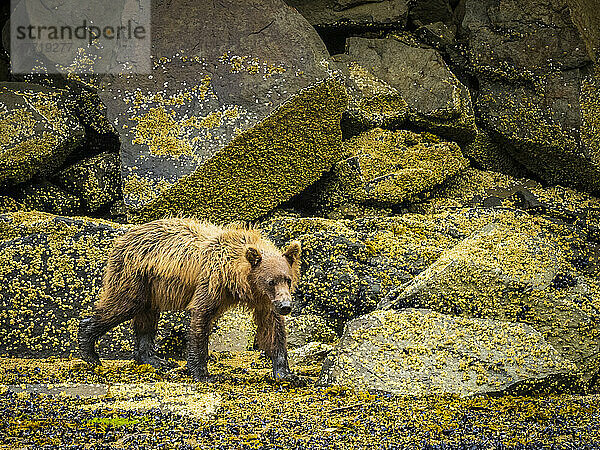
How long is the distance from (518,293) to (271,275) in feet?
8.84

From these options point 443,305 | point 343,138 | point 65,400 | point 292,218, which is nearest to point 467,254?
point 443,305

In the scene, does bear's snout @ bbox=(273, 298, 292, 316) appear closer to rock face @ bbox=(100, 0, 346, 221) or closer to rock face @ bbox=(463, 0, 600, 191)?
rock face @ bbox=(100, 0, 346, 221)

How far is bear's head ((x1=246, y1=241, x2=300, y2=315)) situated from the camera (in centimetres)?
675

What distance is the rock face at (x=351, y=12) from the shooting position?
37.9ft

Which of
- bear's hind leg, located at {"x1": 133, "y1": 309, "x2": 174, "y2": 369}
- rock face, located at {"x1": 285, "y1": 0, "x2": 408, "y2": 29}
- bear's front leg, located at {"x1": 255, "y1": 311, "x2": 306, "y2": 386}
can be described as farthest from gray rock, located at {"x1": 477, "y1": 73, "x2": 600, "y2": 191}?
bear's hind leg, located at {"x1": 133, "y1": 309, "x2": 174, "y2": 369}

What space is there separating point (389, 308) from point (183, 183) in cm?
327

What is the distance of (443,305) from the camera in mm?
7602

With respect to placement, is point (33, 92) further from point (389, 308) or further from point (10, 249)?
point (389, 308)

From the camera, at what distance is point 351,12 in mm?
11609

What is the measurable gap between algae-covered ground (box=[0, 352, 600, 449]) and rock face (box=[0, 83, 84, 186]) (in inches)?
143

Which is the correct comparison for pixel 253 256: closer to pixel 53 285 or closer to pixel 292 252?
pixel 292 252

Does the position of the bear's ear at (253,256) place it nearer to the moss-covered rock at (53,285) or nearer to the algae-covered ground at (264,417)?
the algae-covered ground at (264,417)

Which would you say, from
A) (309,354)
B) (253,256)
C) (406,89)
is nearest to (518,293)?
(309,354)

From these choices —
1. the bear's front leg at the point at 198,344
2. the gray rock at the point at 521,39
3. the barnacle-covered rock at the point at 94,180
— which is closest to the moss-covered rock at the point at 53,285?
the barnacle-covered rock at the point at 94,180
